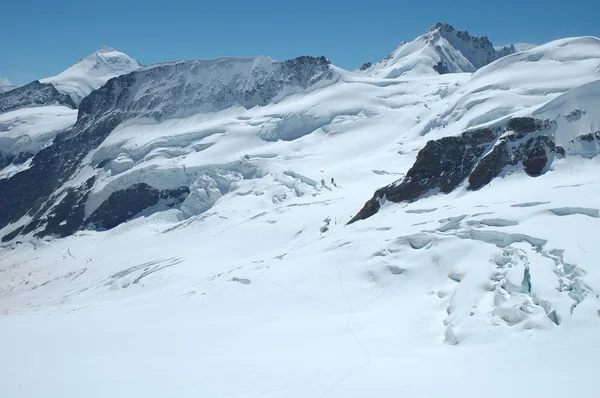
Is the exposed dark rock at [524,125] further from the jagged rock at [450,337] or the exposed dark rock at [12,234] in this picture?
the exposed dark rock at [12,234]

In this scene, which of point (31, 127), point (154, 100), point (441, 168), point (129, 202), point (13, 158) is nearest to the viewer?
point (441, 168)

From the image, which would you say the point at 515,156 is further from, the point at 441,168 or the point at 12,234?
the point at 12,234

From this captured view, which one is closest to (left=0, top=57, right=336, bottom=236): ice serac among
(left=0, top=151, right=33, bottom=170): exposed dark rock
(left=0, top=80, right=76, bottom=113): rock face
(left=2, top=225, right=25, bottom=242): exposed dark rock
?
(left=2, top=225, right=25, bottom=242): exposed dark rock

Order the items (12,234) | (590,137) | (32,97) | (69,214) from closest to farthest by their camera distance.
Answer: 1. (590,137)
2. (69,214)
3. (12,234)
4. (32,97)

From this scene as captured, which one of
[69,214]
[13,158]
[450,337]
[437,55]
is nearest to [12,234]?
[69,214]

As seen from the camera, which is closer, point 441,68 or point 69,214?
point 69,214

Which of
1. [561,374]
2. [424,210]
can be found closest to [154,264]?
[424,210]

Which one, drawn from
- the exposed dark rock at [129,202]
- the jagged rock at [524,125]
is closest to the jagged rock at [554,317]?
the jagged rock at [524,125]

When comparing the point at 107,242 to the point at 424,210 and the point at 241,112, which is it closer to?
the point at 241,112
